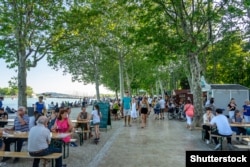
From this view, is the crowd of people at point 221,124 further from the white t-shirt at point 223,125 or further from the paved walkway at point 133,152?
the paved walkway at point 133,152

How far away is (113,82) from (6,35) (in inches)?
1364

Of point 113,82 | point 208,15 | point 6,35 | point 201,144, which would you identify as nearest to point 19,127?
point 201,144

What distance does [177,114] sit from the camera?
23672 millimetres

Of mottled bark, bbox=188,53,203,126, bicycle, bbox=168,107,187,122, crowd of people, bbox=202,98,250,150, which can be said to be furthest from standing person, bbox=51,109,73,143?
bicycle, bbox=168,107,187,122

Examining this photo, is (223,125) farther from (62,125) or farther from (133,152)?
(62,125)

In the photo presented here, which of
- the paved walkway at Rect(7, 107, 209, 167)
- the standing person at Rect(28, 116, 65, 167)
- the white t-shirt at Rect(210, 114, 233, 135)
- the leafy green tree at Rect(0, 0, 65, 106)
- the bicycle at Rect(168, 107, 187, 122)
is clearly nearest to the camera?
the standing person at Rect(28, 116, 65, 167)

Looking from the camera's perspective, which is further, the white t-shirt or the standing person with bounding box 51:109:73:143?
the standing person with bounding box 51:109:73:143

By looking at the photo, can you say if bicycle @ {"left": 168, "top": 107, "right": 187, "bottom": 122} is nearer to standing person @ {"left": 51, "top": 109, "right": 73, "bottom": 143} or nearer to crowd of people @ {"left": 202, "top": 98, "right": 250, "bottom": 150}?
crowd of people @ {"left": 202, "top": 98, "right": 250, "bottom": 150}

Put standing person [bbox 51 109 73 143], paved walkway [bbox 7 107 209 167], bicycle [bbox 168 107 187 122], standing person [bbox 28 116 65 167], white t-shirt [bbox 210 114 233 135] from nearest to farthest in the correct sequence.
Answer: standing person [bbox 28 116 65 167] → paved walkway [bbox 7 107 209 167] → white t-shirt [bbox 210 114 233 135] → standing person [bbox 51 109 73 143] → bicycle [bbox 168 107 187 122]

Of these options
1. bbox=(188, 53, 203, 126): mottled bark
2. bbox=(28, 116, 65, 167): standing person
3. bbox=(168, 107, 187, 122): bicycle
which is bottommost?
bbox=(168, 107, 187, 122): bicycle

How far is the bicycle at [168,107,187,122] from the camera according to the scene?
22.6m

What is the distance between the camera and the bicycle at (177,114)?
22625 mm

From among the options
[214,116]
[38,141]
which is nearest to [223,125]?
[214,116]

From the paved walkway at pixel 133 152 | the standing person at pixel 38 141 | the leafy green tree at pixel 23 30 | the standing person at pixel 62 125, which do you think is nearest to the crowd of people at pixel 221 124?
the paved walkway at pixel 133 152
